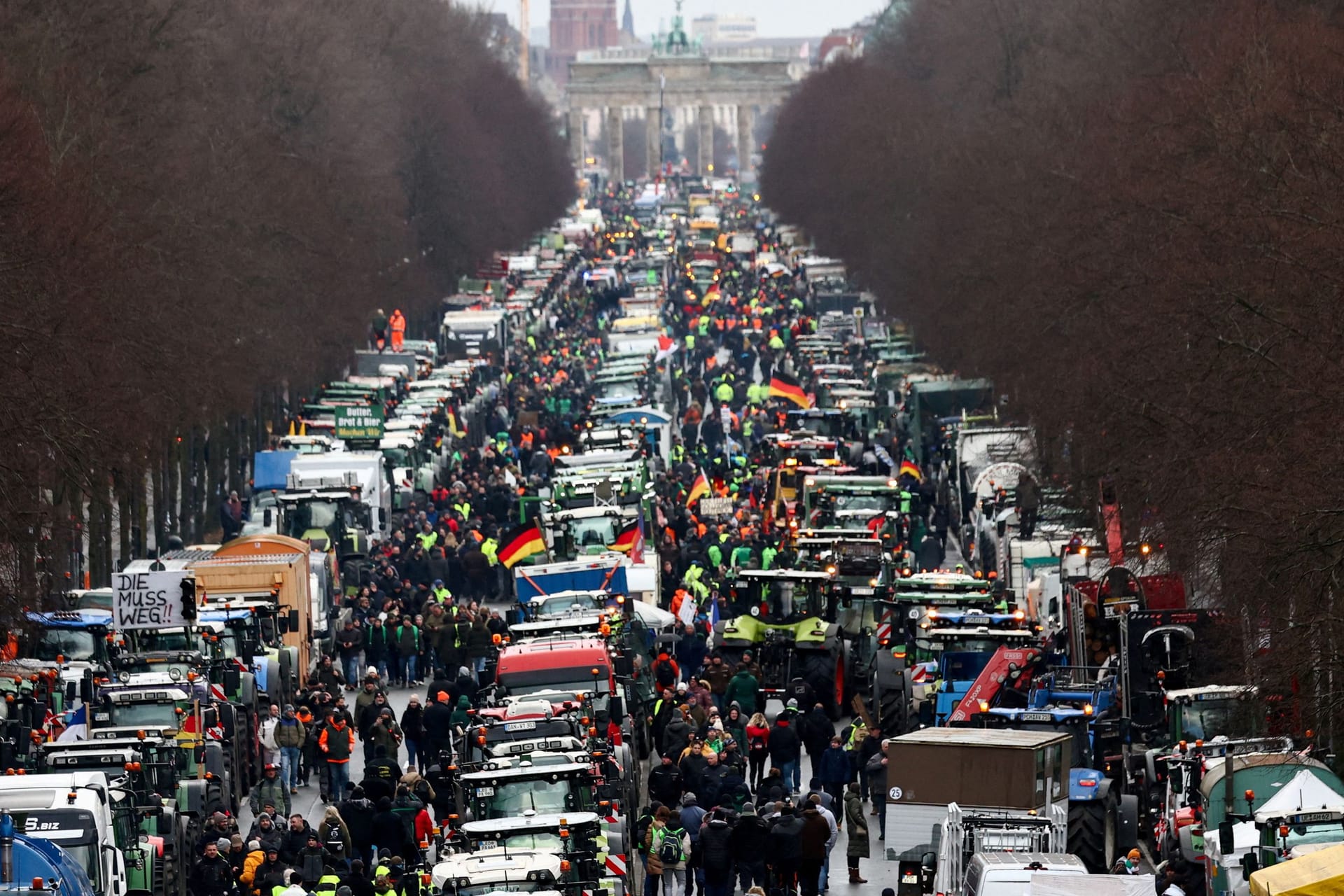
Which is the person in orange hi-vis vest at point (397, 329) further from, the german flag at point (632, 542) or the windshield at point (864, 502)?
the german flag at point (632, 542)

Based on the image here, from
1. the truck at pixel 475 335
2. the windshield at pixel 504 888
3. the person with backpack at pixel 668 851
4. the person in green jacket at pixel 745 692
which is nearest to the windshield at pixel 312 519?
the person in green jacket at pixel 745 692

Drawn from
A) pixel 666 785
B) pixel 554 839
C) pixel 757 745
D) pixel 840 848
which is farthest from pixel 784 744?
pixel 554 839

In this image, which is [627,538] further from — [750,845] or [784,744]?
[750,845]

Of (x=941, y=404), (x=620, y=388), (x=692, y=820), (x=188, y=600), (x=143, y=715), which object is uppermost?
(x=188, y=600)

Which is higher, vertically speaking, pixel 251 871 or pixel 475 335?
pixel 251 871

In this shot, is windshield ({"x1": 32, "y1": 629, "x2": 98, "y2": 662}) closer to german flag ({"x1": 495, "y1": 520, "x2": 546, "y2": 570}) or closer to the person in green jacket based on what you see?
the person in green jacket
